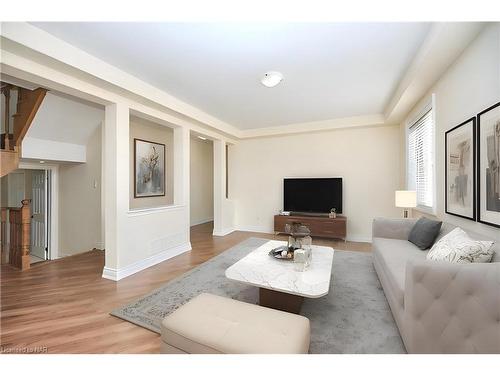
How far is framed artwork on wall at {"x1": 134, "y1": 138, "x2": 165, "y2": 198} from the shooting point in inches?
178

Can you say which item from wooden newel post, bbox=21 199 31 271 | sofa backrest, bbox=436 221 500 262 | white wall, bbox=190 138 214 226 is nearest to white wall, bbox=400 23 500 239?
sofa backrest, bbox=436 221 500 262

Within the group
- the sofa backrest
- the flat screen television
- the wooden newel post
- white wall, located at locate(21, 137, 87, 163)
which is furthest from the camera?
the flat screen television

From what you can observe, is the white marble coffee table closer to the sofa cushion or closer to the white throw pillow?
the sofa cushion

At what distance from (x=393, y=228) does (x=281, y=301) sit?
6.57 feet

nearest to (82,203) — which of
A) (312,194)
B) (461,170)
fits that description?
(312,194)

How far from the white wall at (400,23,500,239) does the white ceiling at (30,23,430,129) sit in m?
0.44

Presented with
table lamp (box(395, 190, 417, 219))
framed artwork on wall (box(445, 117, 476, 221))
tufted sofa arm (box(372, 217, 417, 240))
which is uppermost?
framed artwork on wall (box(445, 117, 476, 221))

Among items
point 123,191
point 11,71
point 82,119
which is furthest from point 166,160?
point 11,71

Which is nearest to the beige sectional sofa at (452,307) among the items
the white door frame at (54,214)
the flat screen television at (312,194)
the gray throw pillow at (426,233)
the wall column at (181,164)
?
the gray throw pillow at (426,233)

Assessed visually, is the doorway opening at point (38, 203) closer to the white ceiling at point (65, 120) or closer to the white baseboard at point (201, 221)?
the white ceiling at point (65, 120)

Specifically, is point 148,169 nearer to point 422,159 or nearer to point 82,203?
point 82,203

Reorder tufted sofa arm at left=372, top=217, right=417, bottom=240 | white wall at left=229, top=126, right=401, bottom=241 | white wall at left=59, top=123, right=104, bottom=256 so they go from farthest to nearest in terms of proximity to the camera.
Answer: white wall at left=229, top=126, right=401, bottom=241
white wall at left=59, top=123, right=104, bottom=256
tufted sofa arm at left=372, top=217, right=417, bottom=240

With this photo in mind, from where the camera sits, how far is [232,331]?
1.19 meters
